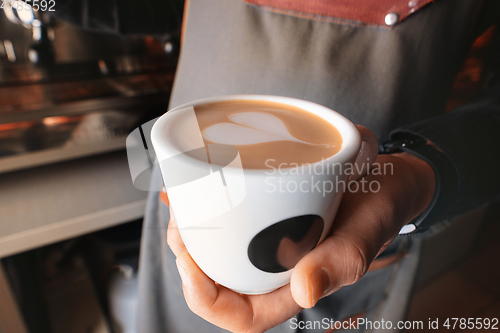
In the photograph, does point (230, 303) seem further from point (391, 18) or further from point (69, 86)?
point (69, 86)

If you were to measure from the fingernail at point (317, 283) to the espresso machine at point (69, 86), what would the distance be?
0.82 metres

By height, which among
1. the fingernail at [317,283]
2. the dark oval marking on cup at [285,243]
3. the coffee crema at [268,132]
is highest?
the coffee crema at [268,132]

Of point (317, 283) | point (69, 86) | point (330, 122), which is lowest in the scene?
point (69, 86)

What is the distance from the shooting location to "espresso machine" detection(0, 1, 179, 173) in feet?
2.76

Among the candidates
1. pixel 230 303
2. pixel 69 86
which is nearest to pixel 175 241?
pixel 230 303

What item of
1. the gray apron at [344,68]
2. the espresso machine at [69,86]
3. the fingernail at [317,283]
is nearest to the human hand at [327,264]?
the fingernail at [317,283]

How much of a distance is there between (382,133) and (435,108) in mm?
154

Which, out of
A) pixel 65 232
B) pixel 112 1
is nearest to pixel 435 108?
pixel 112 1

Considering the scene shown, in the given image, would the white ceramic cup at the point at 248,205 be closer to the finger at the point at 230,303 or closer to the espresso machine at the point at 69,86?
the finger at the point at 230,303

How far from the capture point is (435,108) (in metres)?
0.59

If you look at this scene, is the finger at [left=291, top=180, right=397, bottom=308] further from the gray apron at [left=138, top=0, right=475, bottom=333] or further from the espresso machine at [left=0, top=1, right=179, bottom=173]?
the espresso machine at [left=0, top=1, right=179, bottom=173]

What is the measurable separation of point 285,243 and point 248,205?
7 centimetres

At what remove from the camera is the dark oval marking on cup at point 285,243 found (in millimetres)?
251

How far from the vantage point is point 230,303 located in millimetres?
333
